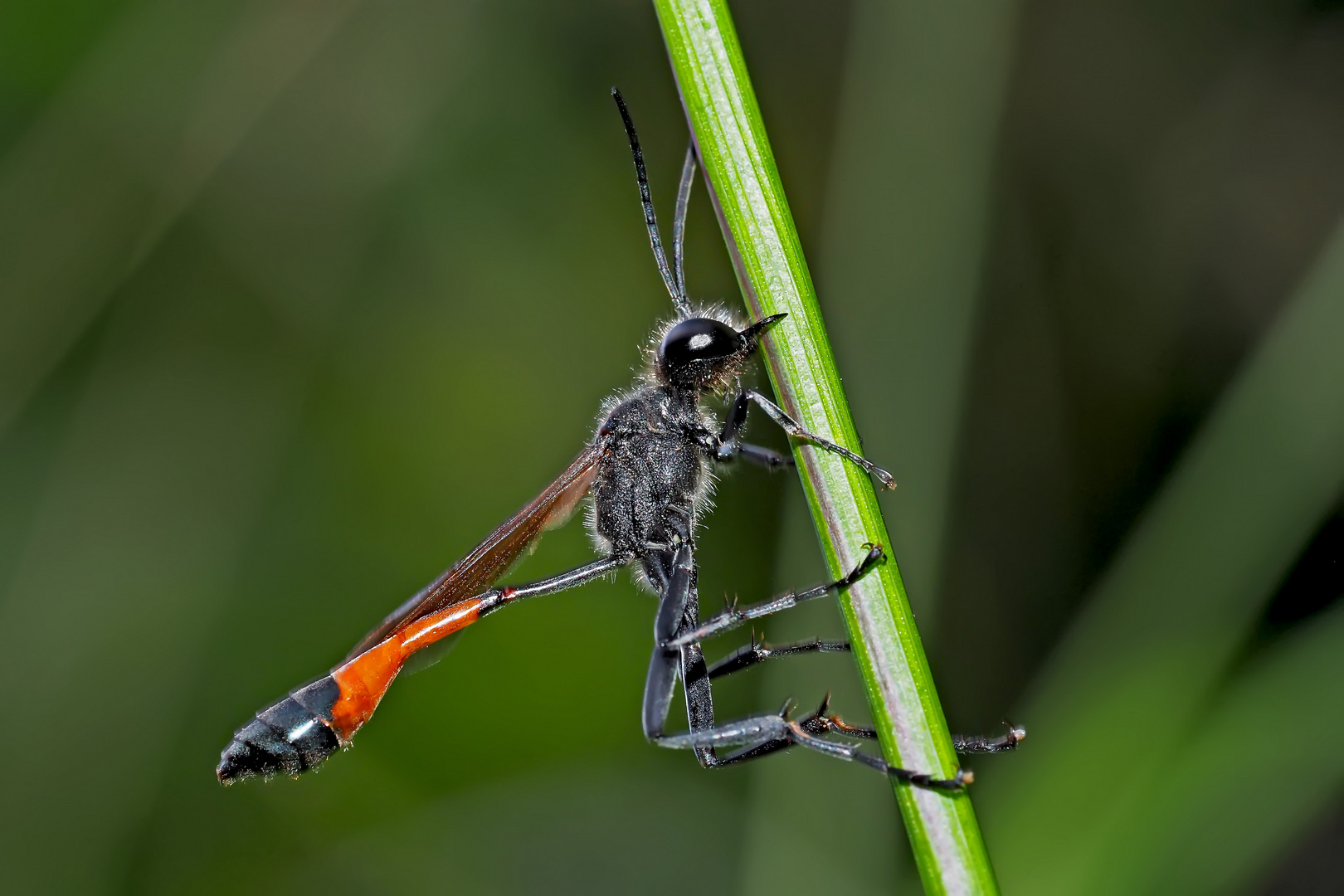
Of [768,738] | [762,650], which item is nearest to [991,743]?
[768,738]

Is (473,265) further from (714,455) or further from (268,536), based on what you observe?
(714,455)

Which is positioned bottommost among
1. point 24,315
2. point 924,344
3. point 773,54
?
point 924,344

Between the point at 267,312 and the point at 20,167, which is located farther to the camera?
the point at 267,312

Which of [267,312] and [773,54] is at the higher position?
[773,54]

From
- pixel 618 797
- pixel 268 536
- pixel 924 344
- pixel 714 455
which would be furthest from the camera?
pixel 268 536

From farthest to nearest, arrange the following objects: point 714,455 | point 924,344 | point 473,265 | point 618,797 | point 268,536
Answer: point 473,265
point 268,536
point 618,797
point 924,344
point 714,455

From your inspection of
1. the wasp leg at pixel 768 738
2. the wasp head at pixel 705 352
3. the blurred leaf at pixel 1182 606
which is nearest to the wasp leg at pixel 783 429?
the wasp head at pixel 705 352

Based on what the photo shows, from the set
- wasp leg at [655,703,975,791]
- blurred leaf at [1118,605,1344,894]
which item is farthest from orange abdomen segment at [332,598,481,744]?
blurred leaf at [1118,605,1344,894]

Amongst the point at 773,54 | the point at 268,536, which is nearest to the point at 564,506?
the point at 268,536
